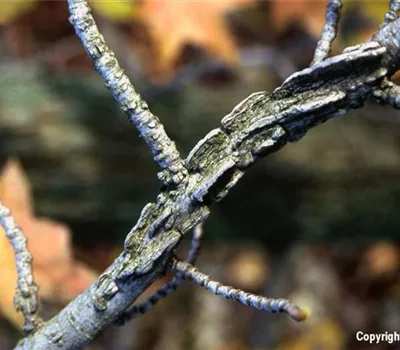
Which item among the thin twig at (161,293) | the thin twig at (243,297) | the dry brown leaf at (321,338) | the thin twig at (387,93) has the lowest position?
the thin twig at (243,297)

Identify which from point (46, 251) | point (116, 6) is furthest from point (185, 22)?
point (46, 251)

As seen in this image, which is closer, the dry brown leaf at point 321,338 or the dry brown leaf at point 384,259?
the dry brown leaf at point 321,338

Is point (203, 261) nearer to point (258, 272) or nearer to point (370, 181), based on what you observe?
point (258, 272)

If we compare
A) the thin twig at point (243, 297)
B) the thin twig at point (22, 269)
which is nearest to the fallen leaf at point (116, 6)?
the thin twig at point (22, 269)

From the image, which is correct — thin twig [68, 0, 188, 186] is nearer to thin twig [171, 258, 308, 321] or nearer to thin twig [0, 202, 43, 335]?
thin twig [171, 258, 308, 321]

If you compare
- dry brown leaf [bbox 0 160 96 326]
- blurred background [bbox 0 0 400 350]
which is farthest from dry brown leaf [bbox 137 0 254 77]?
dry brown leaf [bbox 0 160 96 326]

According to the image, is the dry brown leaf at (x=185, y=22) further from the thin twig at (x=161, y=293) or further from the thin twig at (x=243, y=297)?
the thin twig at (x=243, y=297)
